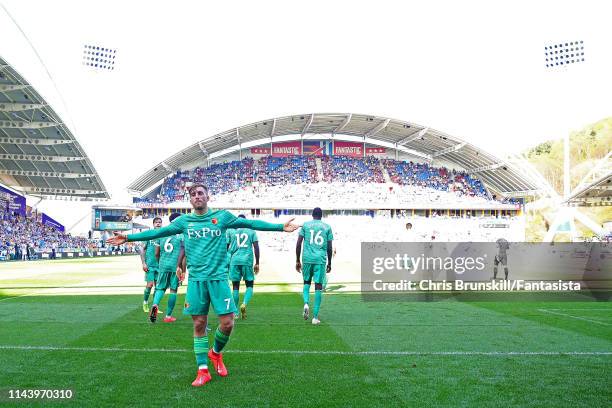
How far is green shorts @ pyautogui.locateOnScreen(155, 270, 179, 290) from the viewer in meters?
10.7

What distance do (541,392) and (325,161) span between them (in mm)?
68746

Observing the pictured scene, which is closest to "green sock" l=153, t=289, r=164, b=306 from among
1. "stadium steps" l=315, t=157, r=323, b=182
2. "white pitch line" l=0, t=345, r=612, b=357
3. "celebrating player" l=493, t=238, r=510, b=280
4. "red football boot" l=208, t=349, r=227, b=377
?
"white pitch line" l=0, t=345, r=612, b=357

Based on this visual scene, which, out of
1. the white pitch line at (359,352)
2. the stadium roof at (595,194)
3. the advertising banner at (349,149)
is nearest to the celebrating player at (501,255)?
the white pitch line at (359,352)

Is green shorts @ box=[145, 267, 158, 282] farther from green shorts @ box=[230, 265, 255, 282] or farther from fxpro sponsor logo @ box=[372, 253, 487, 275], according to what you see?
fxpro sponsor logo @ box=[372, 253, 487, 275]

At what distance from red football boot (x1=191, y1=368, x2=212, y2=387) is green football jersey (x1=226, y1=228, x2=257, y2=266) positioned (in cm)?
537

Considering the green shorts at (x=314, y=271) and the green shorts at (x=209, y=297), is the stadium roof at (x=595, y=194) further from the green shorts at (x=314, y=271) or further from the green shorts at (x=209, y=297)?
the green shorts at (x=209, y=297)

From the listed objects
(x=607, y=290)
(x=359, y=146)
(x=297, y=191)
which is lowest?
(x=607, y=290)

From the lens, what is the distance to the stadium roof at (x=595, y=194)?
3803 cm

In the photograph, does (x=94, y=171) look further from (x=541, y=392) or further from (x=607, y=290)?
(x=541, y=392)

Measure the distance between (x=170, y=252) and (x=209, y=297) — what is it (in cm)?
485

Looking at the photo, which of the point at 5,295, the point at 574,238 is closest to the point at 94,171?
the point at 5,295

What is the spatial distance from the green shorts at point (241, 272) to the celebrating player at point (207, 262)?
16.3 feet

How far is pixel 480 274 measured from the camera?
1792 centimetres

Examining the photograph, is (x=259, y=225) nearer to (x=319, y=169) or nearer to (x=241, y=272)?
(x=241, y=272)
